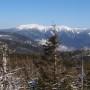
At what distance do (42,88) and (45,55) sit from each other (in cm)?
260

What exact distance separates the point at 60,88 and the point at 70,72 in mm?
1145

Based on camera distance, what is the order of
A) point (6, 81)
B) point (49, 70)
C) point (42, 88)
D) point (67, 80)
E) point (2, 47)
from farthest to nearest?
1. point (42, 88)
2. point (49, 70)
3. point (67, 80)
4. point (2, 47)
5. point (6, 81)

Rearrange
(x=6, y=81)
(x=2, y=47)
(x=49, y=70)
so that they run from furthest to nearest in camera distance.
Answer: (x=49, y=70) < (x=2, y=47) < (x=6, y=81)

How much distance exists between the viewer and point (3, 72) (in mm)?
9531

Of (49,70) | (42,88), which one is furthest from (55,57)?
(42,88)

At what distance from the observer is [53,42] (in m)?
22.5

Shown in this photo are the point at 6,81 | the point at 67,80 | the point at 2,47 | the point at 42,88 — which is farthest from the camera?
the point at 42,88

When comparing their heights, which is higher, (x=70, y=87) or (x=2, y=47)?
(x=2, y=47)

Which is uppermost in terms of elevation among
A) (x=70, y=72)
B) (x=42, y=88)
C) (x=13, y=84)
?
(x=13, y=84)

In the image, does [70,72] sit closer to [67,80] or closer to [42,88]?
[67,80]

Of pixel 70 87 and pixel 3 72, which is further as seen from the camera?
pixel 70 87

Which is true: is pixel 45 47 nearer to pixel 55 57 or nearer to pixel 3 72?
pixel 55 57

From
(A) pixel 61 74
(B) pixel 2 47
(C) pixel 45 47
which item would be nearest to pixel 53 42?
(C) pixel 45 47

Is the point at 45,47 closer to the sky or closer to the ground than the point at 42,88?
closer to the sky
